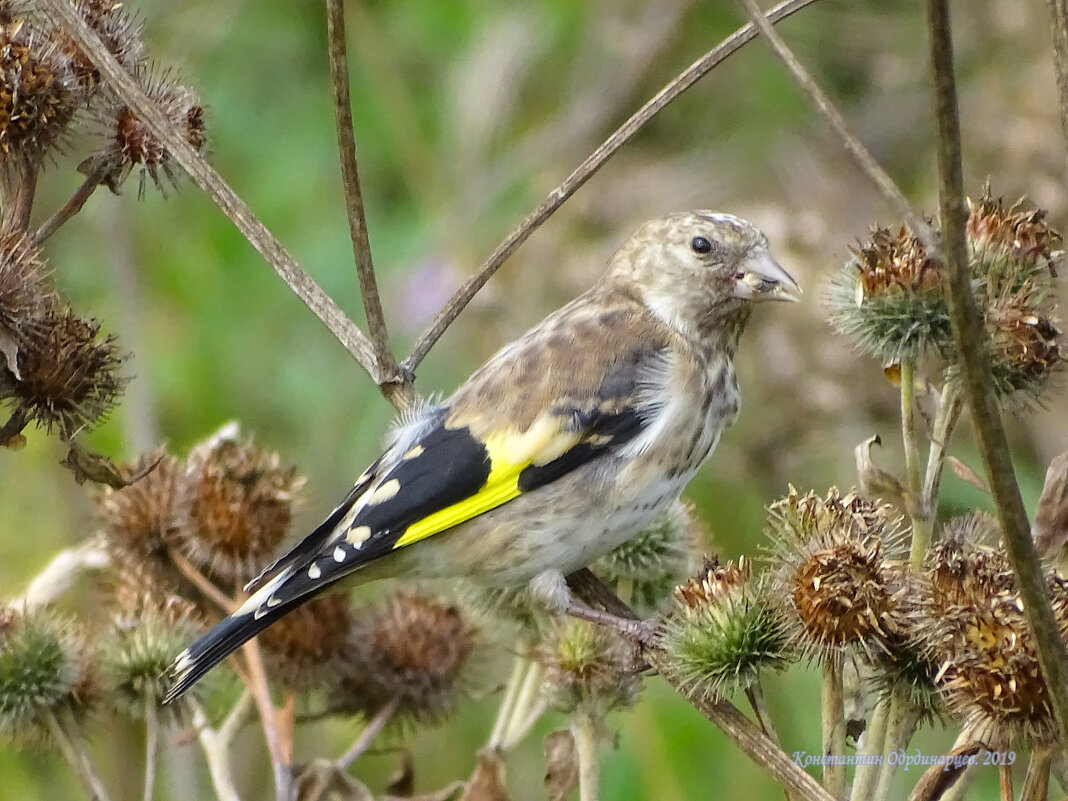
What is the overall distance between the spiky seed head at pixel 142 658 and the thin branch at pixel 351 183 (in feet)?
2.23

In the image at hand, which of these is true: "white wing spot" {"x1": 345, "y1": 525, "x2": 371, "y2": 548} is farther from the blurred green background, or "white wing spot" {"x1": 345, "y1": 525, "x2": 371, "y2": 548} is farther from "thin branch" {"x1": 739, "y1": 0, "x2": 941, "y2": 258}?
"thin branch" {"x1": 739, "y1": 0, "x2": 941, "y2": 258}

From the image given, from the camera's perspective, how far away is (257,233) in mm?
2424

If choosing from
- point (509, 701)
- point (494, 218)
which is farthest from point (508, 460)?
point (494, 218)

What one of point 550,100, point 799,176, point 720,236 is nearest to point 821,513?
point 720,236

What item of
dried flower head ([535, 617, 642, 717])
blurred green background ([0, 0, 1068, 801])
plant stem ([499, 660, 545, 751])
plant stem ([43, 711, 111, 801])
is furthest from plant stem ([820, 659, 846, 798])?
blurred green background ([0, 0, 1068, 801])

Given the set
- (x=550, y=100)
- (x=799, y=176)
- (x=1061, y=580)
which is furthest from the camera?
(x=550, y=100)

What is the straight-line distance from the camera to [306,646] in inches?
104

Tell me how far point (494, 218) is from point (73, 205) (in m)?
3.01

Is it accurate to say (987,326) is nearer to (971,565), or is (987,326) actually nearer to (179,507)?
(971,565)

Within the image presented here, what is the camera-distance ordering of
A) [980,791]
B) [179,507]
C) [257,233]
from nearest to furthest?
[257,233], [179,507], [980,791]

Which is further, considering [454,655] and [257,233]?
[454,655]

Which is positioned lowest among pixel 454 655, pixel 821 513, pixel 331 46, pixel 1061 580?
pixel 1061 580

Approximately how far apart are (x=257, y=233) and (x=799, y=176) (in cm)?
293

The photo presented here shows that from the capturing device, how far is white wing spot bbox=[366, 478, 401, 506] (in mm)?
2904
